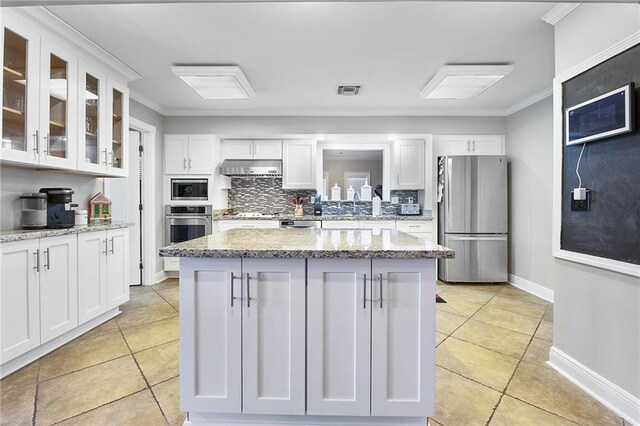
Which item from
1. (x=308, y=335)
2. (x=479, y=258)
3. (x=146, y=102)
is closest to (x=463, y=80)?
(x=479, y=258)

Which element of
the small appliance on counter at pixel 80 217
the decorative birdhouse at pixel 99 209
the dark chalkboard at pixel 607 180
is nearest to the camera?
the dark chalkboard at pixel 607 180

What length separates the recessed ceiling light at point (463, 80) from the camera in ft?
10.0

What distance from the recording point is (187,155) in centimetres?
458

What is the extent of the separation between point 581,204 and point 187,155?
4.53m

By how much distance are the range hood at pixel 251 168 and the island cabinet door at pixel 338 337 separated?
3.35 m

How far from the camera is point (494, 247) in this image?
428 cm

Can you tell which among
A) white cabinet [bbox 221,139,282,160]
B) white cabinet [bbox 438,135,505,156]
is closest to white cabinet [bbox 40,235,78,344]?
white cabinet [bbox 221,139,282,160]

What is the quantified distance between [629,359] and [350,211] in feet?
12.3

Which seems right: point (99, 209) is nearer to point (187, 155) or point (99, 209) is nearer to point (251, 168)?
point (187, 155)

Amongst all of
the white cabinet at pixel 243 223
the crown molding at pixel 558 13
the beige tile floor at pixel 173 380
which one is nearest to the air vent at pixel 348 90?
the crown molding at pixel 558 13

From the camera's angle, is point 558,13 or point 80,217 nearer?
point 558,13

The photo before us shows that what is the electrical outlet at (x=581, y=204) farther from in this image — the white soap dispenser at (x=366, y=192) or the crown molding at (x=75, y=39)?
the crown molding at (x=75, y=39)

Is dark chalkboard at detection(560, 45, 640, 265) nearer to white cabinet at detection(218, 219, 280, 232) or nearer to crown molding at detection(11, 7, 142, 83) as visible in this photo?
white cabinet at detection(218, 219, 280, 232)

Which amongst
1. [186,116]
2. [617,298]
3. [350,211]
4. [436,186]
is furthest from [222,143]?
[617,298]
